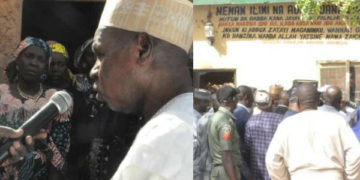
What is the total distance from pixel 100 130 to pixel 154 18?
97cm

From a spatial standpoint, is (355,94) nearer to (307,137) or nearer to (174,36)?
(307,137)

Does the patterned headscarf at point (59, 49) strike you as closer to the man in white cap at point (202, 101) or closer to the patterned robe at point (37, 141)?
the patterned robe at point (37, 141)

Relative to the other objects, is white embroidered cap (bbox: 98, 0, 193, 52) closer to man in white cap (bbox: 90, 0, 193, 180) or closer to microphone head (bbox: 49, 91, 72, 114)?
man in white cap (bbox: 90, 0, 193, 180)

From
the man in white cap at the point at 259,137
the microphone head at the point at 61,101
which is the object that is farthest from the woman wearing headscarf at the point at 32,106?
the man in white cap at the point at 259,137

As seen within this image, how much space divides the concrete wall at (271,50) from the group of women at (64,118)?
3.33 metres

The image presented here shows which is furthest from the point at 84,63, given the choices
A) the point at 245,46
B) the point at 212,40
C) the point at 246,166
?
the point at 245,46

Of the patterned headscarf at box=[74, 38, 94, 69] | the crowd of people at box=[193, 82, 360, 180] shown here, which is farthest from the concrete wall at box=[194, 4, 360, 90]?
the patterned headscarf at box=[74, 38, 94, 69]

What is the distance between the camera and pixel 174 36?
1.10 meters

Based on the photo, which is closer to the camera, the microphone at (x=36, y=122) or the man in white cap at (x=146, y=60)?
the man in white cap at (x=146, y=60)

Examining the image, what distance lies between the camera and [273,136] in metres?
3.67

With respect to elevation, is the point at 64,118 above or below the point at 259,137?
above

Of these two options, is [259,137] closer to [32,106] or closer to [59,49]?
[59,49]

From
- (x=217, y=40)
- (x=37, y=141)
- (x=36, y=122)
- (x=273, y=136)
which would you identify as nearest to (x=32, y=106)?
(x=37, y=141)

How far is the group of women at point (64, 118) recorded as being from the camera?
1.80 metres
